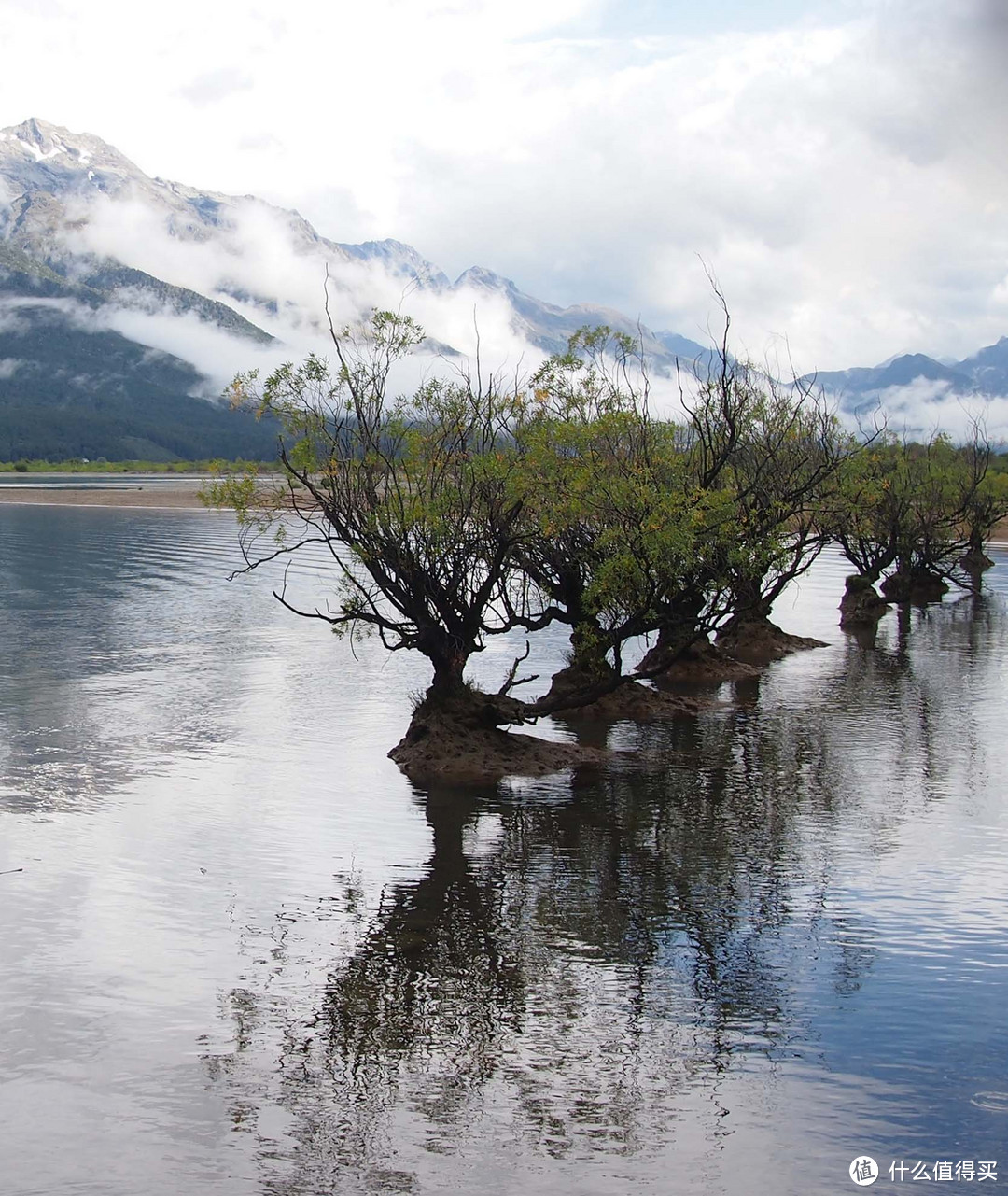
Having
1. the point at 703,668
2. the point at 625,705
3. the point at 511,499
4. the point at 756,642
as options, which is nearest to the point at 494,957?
the point at 511,499

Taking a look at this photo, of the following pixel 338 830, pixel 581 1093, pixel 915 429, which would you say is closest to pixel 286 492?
pixel 338 830

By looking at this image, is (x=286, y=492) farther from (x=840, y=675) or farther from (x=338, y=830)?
(x=840, y=675)

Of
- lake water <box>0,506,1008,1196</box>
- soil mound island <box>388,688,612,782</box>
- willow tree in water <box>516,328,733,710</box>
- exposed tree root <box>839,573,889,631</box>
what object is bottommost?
lake water <box>0,506,1008,1196</box>

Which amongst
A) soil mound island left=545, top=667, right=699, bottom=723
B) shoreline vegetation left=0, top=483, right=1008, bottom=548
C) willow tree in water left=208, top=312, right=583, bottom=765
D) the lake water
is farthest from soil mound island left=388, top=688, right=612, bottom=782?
shoreline vegetation left=0, top=483, right=1008, bottom=548

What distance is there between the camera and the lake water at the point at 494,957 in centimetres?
1328

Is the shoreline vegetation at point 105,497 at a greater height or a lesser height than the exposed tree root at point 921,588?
greater

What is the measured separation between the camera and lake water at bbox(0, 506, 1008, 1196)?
43.6ft

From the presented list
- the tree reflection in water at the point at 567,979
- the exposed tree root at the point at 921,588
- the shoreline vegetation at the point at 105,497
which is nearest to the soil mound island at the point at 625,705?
the tree reflection in water at the point at 567,979

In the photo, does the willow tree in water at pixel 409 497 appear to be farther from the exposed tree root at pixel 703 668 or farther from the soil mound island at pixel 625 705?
the exposed tree root at pixel 703 668

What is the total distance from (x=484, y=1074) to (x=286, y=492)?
1741 cm

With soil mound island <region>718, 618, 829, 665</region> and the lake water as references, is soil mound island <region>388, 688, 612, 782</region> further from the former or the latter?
soil mound island <region>718, 618, 829, 665</region>

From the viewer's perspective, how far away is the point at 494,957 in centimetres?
1825

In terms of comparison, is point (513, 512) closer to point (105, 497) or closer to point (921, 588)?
point (921, 588)

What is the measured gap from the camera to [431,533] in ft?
94.1
